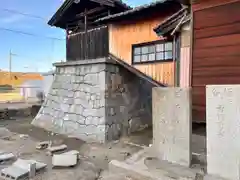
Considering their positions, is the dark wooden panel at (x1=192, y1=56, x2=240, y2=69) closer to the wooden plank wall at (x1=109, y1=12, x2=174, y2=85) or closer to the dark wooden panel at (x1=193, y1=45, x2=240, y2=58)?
the dark wooden panel at (x1=193, y1=45, x2=240, y2=58)

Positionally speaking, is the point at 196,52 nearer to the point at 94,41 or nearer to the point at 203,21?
the point at 203,21

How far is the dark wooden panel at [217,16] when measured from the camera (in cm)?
466

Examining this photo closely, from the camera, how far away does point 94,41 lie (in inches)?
392

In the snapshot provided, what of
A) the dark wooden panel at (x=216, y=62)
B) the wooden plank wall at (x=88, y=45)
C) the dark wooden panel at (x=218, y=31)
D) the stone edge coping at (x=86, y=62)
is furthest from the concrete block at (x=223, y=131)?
the wooden plank wall at (x=88, y=45)

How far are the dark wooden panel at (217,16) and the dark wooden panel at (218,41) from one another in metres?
0.32

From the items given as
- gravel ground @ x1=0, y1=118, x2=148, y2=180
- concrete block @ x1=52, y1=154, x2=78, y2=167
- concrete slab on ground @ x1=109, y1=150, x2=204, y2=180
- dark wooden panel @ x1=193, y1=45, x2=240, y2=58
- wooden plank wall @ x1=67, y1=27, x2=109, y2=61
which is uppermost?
wooden plank wall @ x1=67, y1=27, x2=109, y2=61

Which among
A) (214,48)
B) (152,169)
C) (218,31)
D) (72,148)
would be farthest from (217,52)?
(72,148)

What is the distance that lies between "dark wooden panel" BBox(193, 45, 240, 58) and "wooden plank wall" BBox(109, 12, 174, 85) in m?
2.25

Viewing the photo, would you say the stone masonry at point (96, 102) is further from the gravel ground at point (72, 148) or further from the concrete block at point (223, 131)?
the concrete block at point (223, 131)

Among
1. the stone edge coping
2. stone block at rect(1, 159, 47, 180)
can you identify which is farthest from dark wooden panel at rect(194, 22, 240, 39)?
stone block at rect(1, 159, 47, 180)

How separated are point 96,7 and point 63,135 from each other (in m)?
6.24

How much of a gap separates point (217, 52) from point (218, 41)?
9.9 inches

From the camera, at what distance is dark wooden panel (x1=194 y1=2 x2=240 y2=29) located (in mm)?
4660

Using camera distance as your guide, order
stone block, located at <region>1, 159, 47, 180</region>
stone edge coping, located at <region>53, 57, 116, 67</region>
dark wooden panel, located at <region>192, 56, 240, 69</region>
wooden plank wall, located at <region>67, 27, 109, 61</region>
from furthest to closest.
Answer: wooden plank wall, located at <region>67, 27, 109, 61</region> → stone edge coping, located at <region>53, 57, 116, 67</region> → stone block, located at <region>1, 159, 47, 180</region> → dark wooden panel, located at <region>192, 56, 240, 69</region>
